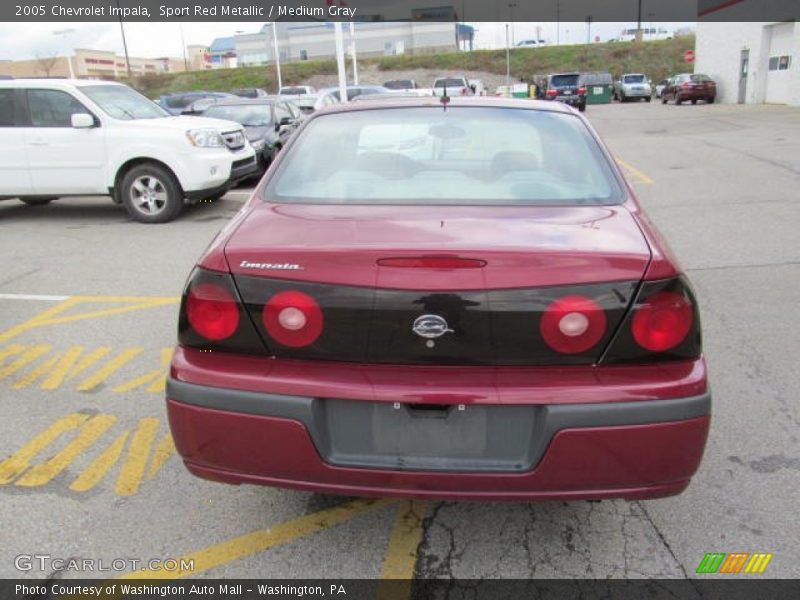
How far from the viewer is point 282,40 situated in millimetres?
85750

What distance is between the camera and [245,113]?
13.0 meters

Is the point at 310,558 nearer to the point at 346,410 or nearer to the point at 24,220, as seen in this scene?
the point at 346,410

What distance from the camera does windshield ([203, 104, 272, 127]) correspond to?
12.7 metres

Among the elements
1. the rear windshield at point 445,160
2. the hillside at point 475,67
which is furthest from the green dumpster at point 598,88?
the rear windshield at point 445,160

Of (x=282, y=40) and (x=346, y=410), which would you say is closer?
(x=346, y=410)

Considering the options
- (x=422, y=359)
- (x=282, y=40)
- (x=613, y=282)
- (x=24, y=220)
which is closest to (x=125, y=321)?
(x=422, y=359)

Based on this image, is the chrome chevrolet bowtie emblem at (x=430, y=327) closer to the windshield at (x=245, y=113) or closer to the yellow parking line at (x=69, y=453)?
the yellow parking line at (x=69, y=453)

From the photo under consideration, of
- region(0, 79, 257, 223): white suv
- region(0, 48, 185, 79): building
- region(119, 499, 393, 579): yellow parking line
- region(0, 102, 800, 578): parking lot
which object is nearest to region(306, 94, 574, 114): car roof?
region(0, 102, 800, 578): parking lot

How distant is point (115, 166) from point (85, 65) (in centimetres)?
9331

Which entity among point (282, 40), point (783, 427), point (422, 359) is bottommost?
point (783, 427)

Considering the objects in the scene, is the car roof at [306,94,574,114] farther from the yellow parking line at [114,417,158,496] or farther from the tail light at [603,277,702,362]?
the yellow parking line at [114,417,158,496]

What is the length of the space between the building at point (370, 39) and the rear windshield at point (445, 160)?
79412mm

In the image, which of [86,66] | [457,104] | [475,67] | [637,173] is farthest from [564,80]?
[86,66]

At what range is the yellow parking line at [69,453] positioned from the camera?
10.0 feet
